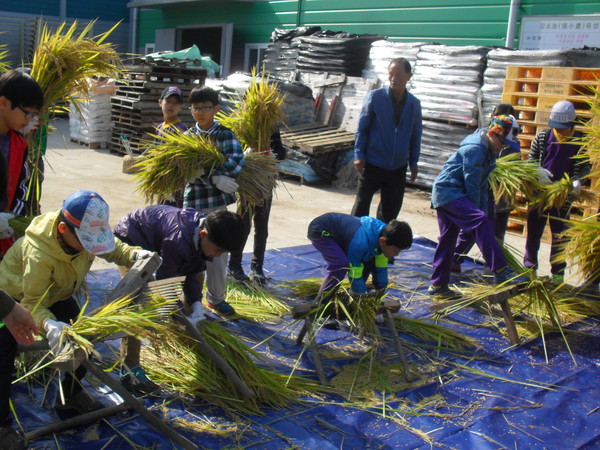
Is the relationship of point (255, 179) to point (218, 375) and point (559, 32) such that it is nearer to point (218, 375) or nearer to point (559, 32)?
point (218, 375)

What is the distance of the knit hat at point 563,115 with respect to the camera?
5109 millimetres

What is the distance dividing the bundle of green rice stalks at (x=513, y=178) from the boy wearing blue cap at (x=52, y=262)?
3460 millimetres

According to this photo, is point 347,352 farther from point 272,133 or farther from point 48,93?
point 48,93

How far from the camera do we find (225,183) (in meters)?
4.04

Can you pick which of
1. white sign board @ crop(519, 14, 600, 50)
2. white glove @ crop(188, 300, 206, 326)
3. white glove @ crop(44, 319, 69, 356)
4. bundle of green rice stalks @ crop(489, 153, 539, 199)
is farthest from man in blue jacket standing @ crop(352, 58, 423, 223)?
white sign board @ crop(519, 14, 600, 50)

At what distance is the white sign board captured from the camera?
8.33 m

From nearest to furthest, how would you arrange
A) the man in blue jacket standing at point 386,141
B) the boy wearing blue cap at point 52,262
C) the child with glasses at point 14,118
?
the boy wearing blue cap at point 52,262
the child with glasses at point 14,118
the man in blue jacket standing at point 386,141

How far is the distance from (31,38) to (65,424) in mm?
16123

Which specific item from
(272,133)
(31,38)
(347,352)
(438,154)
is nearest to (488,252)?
(347,352)

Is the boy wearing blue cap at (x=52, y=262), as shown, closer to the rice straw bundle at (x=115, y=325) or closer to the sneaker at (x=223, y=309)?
the rice straw bundle at (x=115, y=325)

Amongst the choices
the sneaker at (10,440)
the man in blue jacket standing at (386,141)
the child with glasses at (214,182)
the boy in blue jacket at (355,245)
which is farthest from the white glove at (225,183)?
the sneaker at (10,440)

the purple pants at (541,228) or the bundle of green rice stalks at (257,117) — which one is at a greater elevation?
the bundle of green rice stalks at (257,117)

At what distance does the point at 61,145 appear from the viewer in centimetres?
1206

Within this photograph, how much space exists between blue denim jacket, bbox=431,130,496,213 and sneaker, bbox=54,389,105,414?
2.80 meters
